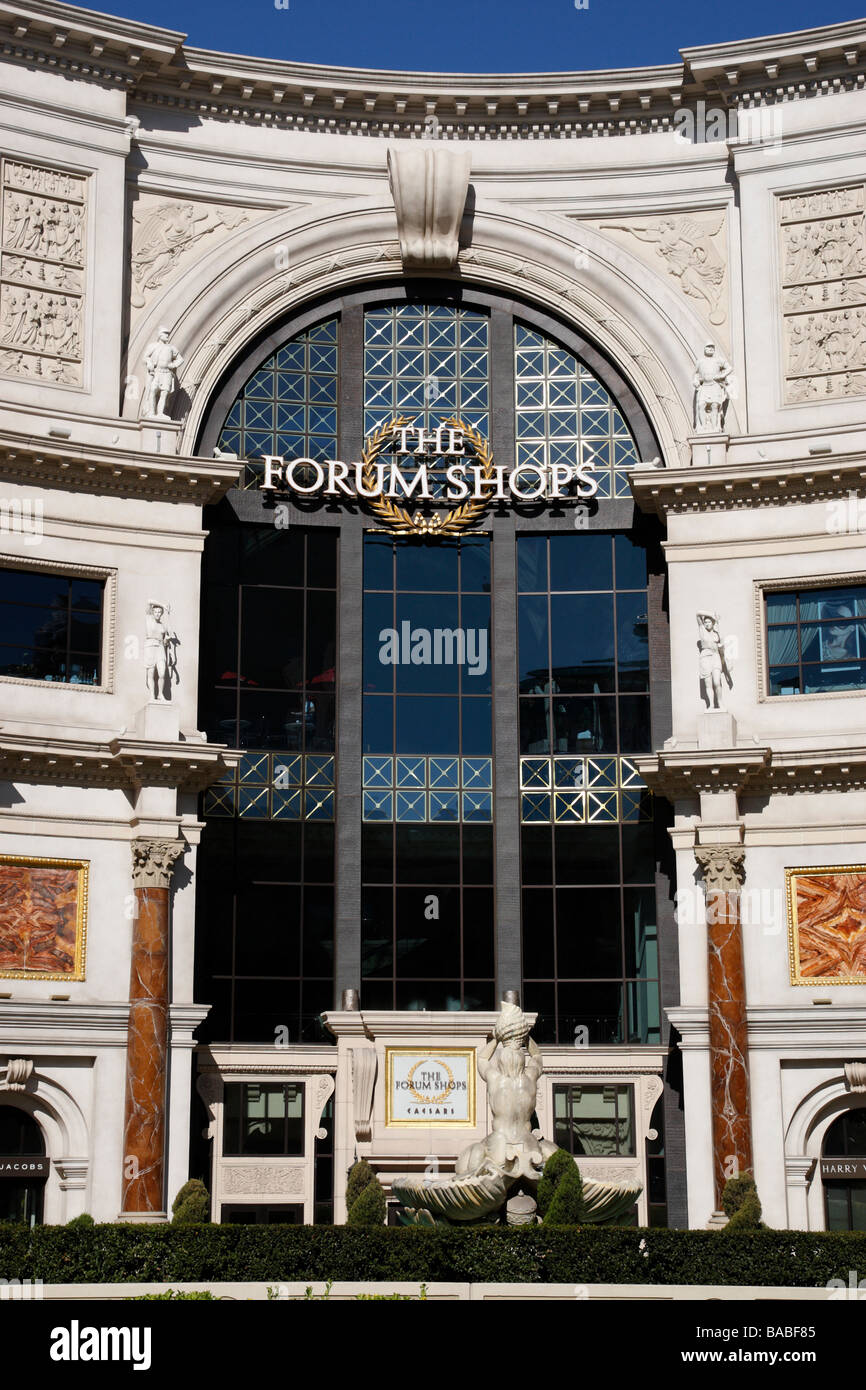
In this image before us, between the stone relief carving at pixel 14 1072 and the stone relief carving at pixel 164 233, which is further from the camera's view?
the stone relief carving at pixel 164 233

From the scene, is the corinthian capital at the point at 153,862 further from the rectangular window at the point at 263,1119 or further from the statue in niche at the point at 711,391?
the statue in niche at the point at 711,391

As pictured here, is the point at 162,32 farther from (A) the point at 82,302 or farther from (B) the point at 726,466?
(B) the point at 726,466

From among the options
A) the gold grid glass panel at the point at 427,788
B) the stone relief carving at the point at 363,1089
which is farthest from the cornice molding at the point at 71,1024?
the gold grid glass panel at the point at 427,788

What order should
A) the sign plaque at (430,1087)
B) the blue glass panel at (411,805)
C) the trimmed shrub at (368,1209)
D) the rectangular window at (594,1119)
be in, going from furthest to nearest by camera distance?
the blue glass panel at (411,805) < the rectangular window at (594,1119) < the sign plaque at (430,1087) < the trimmed shrub at (368,1209)

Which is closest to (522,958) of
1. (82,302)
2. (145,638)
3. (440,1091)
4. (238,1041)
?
(440,1091)

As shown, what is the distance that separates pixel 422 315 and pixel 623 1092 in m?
19.2

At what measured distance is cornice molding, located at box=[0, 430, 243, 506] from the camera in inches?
1476

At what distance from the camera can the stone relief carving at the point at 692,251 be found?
42.2m

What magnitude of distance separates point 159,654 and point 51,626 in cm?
249

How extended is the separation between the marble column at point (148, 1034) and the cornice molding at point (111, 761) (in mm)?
1442

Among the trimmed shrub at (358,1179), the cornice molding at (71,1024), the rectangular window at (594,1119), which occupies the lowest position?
the trimmed shrub at (358,1179)

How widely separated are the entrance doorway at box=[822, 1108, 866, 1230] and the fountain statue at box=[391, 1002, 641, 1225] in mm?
7199

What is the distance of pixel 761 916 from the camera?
124 feet

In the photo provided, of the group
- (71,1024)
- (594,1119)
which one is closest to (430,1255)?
(71,1024)
